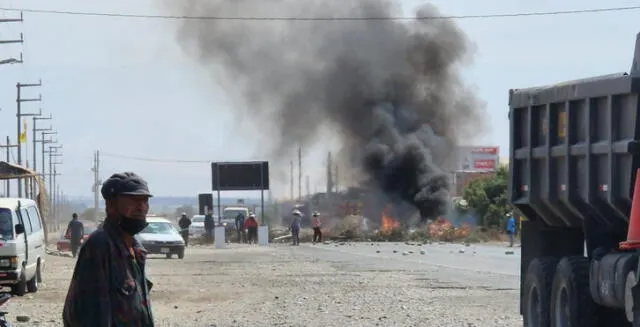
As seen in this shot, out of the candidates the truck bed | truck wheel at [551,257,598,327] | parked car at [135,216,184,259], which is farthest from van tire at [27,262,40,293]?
parked car at [135,216,184,259]

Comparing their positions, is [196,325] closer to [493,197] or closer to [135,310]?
[135,310]

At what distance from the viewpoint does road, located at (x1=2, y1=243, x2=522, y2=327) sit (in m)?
18.6

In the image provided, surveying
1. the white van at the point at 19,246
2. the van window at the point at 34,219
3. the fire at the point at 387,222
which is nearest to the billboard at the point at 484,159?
the fire at the point at 387,222

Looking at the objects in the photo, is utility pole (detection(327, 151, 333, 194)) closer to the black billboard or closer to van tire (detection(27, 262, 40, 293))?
the black billboard

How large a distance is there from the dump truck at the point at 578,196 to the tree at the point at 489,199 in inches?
2258

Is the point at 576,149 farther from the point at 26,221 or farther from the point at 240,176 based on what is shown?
the point at 240,176

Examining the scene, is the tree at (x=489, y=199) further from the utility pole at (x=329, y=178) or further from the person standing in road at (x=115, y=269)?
the person standing in road at (x=115, y=269)

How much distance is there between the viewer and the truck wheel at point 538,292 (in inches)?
558

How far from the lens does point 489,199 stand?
77188 mm

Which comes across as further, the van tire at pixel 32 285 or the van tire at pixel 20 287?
the van tire at pixel 32 285

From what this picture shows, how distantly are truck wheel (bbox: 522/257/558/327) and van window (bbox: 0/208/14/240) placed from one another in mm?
11026

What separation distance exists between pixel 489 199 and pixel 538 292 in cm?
A: 6317

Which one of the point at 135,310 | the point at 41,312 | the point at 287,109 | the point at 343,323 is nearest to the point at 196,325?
the point at 343,323

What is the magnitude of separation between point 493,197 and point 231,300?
2185 inches
